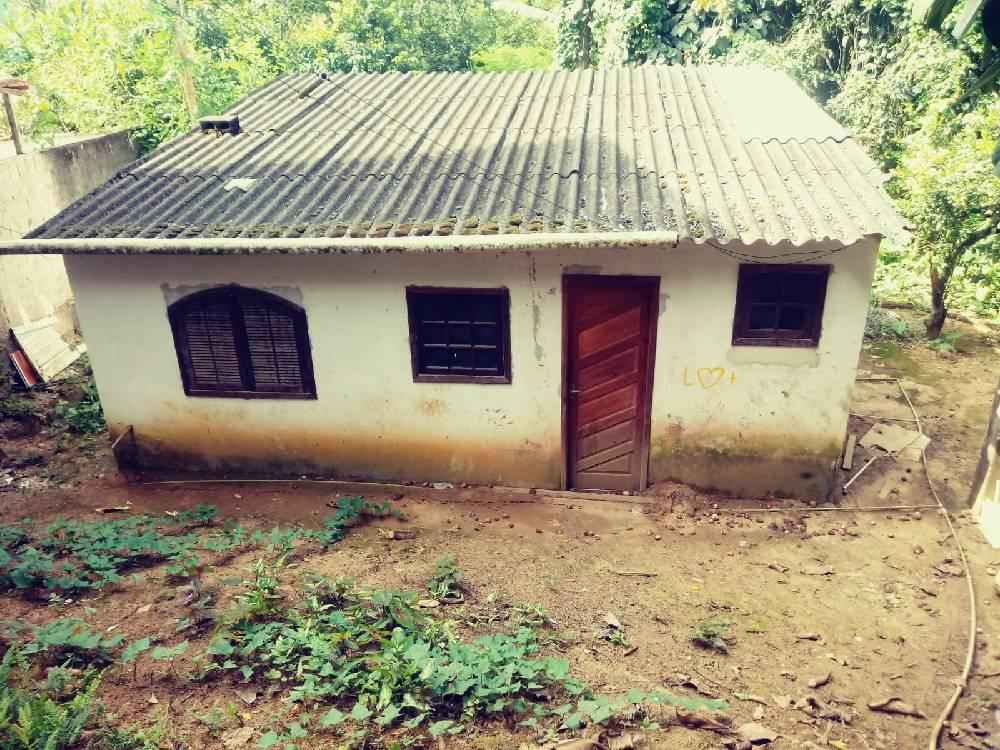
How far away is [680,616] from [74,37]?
62.1 ft

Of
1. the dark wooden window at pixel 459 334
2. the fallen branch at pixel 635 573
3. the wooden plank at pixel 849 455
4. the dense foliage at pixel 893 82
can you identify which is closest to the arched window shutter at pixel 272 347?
the dark wooden window at pixel 459 334

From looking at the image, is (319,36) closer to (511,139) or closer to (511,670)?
(511,139)

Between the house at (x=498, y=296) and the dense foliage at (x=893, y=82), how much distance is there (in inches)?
165

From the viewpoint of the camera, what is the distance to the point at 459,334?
23.1ft

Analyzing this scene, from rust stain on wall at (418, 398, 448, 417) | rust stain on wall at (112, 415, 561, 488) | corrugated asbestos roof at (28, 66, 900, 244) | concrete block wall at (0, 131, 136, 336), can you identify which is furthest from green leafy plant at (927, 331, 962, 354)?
concrete block wall at (0, 131, 136, 336)

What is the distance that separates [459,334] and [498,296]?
598 mm

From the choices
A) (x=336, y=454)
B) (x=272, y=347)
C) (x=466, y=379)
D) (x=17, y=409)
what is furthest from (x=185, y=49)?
(x=466, y=379)

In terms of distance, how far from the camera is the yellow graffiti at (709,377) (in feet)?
22.2

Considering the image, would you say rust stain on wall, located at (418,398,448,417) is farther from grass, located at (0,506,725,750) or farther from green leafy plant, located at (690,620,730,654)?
green leafy plant, located at (690,620,730,654)

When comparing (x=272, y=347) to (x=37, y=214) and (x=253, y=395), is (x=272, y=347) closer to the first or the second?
(x=253, y=395)

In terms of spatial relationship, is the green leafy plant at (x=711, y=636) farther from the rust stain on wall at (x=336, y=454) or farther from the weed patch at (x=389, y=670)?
the rust stain on wall at (x=336, y=454)

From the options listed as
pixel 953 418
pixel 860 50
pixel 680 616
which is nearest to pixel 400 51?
pixel 860 50

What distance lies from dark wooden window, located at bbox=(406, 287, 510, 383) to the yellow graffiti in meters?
1.87

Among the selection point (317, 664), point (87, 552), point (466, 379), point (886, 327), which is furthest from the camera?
point (886, 327)
